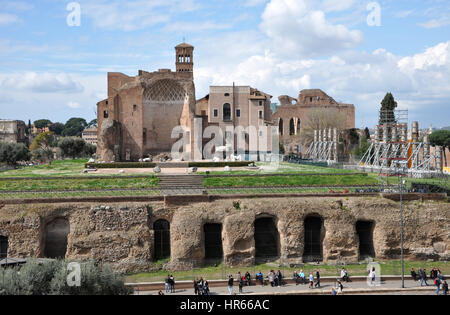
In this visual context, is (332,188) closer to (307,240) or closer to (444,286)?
(307,240)

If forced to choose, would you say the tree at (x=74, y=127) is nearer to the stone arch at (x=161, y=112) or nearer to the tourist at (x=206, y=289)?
the stone arch at (x=161, y=112)

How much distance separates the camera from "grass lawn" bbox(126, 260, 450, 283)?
2441cm

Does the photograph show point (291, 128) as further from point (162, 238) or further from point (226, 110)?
point (162, 238)

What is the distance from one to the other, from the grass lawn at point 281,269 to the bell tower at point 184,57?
3555cm

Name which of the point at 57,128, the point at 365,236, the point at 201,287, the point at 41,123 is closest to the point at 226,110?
the point at 365,236

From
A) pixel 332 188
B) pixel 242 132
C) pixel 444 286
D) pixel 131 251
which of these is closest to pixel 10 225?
pixel 131 251

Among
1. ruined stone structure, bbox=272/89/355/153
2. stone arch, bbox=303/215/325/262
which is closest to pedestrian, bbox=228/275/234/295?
stone arch, bbox=303/215/325/262

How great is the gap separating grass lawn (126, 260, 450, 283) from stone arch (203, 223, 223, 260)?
1.47m

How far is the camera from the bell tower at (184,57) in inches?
2238

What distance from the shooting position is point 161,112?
2154 inches

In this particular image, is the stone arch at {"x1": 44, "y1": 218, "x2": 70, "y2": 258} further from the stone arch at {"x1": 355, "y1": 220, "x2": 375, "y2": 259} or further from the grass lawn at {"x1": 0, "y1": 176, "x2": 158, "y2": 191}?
the stone arch at {"x1": 355, "y1": 220, "x2": 375, "y2": 259}
